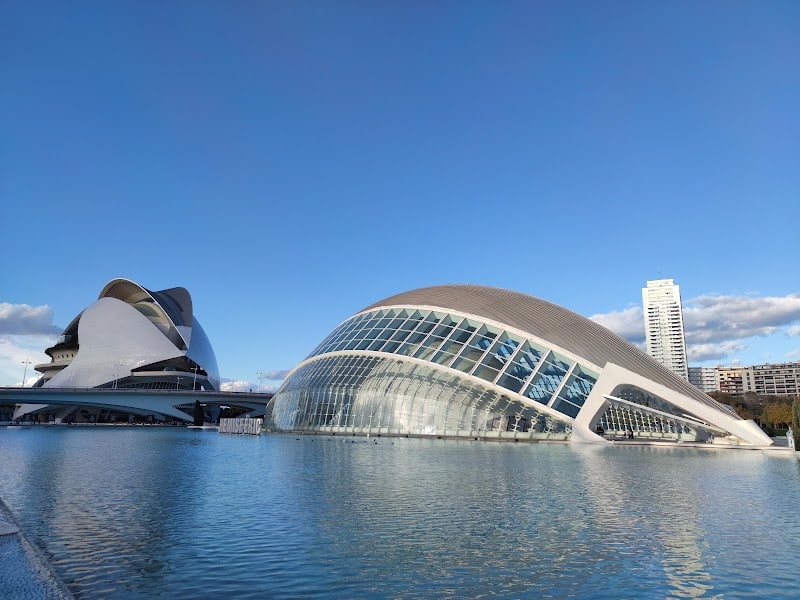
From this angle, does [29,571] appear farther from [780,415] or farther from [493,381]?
[780,415]

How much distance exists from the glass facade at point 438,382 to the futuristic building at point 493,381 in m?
0.08

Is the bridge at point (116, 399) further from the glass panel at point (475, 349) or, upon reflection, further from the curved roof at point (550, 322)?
Answer: the glass panel at point (475, 349)

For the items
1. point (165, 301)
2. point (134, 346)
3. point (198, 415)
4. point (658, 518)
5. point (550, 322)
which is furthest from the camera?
point (165, 301)

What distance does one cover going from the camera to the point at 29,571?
7.40 metres

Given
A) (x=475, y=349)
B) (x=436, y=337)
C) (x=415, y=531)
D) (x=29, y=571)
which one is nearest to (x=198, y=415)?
(x=436, y=337)

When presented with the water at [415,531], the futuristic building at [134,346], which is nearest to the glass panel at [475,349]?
the water at [415,531]

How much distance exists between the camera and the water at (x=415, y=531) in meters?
7.43

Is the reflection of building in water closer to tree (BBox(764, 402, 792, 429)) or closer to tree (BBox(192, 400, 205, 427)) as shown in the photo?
tree (BBox(764, 402, 792, 429))

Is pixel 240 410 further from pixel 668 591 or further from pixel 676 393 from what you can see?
pixel 668 591

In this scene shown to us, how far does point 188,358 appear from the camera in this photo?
108812mm

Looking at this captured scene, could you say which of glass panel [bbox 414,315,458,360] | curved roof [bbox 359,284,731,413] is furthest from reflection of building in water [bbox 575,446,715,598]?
glass panel [bbox 414,315,458,360]

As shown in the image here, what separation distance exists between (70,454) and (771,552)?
1102 inches

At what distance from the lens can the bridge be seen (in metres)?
95.1

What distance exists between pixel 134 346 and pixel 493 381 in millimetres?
88254
